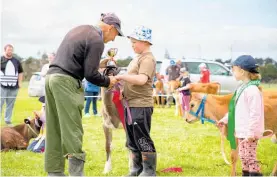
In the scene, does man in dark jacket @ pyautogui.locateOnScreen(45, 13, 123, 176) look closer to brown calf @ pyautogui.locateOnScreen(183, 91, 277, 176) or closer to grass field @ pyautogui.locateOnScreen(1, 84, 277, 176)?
grass field @ pyautogui.locateOnScreen(1, 84, 277, 176)

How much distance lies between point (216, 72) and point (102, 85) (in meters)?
15.8

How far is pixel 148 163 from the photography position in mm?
5430

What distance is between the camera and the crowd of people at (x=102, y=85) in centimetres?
458

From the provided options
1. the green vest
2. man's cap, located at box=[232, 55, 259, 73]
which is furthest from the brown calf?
man's cap, located at box=[232, 55, 259, 73]

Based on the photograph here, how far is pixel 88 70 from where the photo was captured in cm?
455

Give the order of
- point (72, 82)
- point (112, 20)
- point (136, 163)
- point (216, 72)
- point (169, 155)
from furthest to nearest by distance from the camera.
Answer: point (216, 72) < point (169, 155) < point (136, 163) < point (112, 20) < point (72, 82)

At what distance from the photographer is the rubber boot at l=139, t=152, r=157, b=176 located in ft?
17.8

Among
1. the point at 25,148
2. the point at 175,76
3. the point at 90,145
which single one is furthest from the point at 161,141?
the point at 175,76

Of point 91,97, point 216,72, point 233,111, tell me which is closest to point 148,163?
point 233,111

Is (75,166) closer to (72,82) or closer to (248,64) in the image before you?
(72,82)

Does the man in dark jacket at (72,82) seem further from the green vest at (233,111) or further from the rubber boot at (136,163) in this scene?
the green vest at (233,111)

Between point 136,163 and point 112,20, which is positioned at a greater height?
point 112,20

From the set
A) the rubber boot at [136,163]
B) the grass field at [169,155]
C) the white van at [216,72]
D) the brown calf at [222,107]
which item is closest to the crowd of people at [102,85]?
the rubber boot at [136,163]

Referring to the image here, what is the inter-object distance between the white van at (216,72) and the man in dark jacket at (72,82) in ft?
48.5
